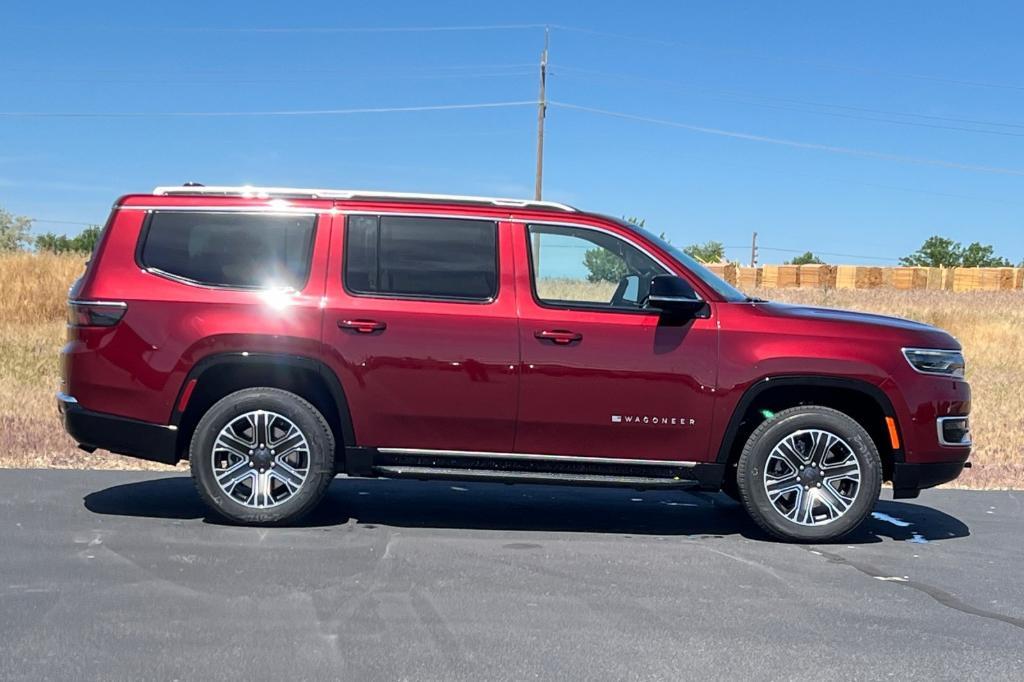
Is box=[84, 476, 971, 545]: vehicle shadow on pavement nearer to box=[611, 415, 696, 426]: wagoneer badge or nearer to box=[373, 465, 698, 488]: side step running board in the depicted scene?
box=[373, 465, 698, 488]: side step running board

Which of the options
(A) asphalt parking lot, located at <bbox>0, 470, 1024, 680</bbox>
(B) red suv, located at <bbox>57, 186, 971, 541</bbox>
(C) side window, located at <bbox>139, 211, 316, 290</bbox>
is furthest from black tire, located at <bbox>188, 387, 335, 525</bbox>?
(C) side window, located at <bbox>139, 211, 316, 290</bbox>

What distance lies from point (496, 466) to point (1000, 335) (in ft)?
68.4

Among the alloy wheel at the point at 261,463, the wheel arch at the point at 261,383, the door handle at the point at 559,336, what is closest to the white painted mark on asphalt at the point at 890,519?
the door handle at the point at 559,336

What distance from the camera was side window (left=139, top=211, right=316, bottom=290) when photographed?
6324mm

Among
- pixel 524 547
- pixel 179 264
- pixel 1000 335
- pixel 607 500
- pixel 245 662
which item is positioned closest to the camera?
pixel 245 662

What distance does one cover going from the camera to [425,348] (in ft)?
20.2

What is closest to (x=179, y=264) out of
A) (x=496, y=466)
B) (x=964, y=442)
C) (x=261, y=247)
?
(x=261, y=247)

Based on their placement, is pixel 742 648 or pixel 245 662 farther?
pixel 742 648

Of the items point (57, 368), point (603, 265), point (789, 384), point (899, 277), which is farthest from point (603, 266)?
point (899, 277)

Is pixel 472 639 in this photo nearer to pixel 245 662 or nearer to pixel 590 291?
pixel 245 662

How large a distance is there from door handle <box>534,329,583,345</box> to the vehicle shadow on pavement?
125cm

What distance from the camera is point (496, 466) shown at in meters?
6.22

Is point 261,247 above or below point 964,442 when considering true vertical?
above

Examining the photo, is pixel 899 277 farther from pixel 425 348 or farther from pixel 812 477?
pixel 425 348
